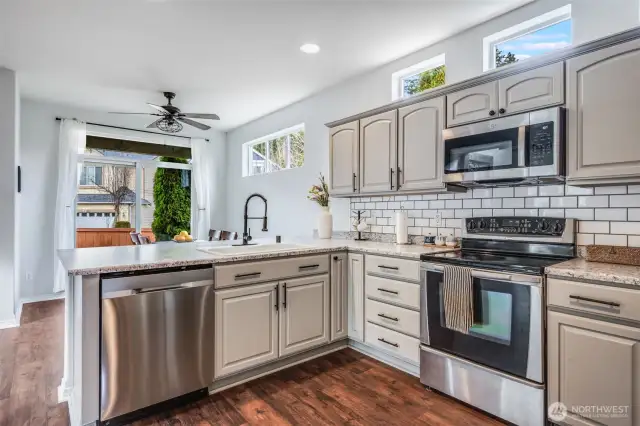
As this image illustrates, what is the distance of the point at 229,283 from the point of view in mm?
2305

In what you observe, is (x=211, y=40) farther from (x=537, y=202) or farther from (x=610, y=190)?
(x=610, y=190)

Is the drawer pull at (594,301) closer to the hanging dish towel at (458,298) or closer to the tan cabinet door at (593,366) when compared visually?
the tan cabinet door at (593,366)

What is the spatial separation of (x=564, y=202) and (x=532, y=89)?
75 centimetres

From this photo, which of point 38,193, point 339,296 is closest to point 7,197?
point 38,193

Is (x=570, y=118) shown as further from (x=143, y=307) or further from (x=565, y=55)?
(x=143, y=307)

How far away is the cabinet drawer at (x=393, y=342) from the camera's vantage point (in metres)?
2.47

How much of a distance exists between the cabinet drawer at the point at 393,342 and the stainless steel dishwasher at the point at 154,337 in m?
1.23

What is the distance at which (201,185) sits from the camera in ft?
20.5

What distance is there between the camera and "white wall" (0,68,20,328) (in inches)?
144

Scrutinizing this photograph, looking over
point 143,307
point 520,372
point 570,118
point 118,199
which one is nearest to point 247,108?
point 118,199

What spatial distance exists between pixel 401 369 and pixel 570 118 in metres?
2.00

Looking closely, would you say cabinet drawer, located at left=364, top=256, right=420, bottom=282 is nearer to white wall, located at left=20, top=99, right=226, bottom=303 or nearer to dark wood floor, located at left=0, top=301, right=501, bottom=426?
dark wood floor, located at left=0, top=301, right=501, bottom=426

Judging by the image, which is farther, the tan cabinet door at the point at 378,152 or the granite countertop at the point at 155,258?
the tan cabinet door at the point at 378,152

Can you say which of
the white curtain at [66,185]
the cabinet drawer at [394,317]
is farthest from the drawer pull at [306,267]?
the white curtain at [66,185]
